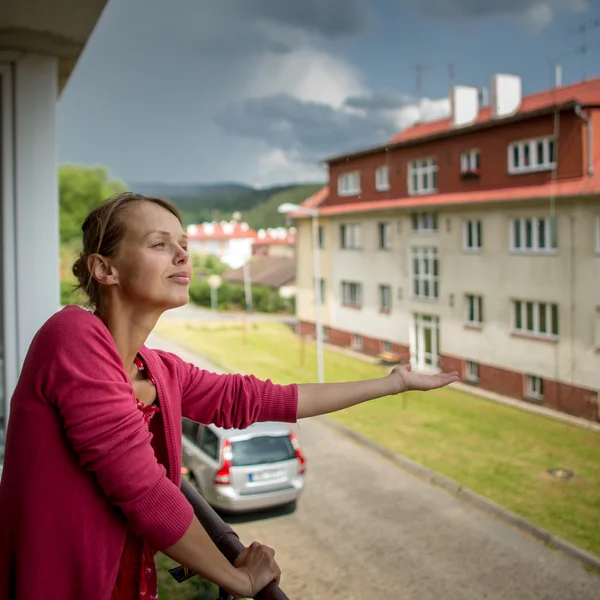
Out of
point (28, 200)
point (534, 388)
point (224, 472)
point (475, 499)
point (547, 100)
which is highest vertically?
point (547, 100)

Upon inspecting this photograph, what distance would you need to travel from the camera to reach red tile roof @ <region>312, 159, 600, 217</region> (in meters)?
1.60

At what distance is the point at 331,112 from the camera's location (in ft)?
8.17

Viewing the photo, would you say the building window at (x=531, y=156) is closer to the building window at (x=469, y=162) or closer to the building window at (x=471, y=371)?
the building window at (x=469, y=162)

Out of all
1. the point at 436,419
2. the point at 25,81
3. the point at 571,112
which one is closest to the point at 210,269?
the point at 436,419

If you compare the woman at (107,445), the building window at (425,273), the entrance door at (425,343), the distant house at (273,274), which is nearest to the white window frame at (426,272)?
the building window at (425,273)

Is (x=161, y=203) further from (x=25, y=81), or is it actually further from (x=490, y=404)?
(x=490, y=404)

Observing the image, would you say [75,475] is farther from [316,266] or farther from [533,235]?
[316,266]

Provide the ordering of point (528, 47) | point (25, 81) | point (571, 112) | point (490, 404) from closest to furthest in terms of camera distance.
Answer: point (25, 81) → point (571, 112) → point (490, 404) → point (528, 47)

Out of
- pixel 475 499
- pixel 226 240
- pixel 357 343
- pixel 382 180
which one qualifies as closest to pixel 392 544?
pixel 475 499

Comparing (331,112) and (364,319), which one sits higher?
(331,112)

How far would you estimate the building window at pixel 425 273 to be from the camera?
200 cm

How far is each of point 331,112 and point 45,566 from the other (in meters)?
2.16

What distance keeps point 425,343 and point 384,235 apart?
34 centimetres

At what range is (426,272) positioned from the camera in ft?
6.66
